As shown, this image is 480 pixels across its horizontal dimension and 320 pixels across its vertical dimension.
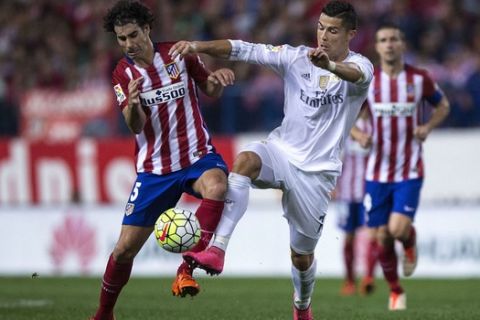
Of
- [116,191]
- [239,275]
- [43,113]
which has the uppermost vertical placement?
[43,113]

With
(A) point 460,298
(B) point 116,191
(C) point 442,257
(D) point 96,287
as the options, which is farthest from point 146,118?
(B) point 116,191

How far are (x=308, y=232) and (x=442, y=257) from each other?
8.33 meters

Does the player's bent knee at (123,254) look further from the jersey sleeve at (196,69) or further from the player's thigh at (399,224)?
the player's thigh at (399,224)

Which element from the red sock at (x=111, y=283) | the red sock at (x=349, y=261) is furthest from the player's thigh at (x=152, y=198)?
the red sock at (x=349, y=261)

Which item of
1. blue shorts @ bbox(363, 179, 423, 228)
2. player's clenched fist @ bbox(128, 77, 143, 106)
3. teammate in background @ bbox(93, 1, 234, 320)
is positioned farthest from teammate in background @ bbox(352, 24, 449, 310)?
player's clenched fist @ bbox(128, 77, 143, 106)

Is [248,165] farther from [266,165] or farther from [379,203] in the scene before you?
[379,203]

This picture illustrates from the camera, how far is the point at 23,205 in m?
19.0

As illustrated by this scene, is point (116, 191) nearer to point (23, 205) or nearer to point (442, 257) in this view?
point (23, 205)

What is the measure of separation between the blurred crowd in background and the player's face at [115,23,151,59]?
8709mm

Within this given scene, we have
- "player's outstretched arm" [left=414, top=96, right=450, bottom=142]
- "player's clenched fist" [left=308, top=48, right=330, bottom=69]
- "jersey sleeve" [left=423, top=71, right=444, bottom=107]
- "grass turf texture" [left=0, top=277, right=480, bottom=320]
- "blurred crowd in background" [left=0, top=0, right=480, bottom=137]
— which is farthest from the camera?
"blurred crowd in background" [left=0, top=0, right=480, bottom=137]

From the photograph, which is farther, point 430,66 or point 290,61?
point 430,66

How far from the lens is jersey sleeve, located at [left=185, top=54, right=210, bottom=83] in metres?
8.78

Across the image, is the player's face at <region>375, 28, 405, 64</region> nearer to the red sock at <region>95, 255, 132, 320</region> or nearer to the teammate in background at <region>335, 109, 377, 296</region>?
the teammate in background at <region>335, 109, 377, 296</region>

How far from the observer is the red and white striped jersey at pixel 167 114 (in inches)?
341
